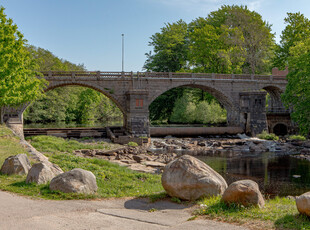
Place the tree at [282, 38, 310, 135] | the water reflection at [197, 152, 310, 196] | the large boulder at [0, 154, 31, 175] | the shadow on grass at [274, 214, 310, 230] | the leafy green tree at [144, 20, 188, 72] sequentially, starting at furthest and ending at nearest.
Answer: the leafy green tree at [144, 20, 188, 72], the tree at [282, 38, 310, 135], the water reflection at [197, 152, 310, 196], the large boulder at [0, 154, 31, 175], the shadow on grass at [274, 214, 310, 230]

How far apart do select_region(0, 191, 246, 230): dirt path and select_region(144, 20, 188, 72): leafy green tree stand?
1941 inches

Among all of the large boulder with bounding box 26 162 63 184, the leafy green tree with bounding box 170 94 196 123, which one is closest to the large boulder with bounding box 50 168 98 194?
the large boulder with bounding box 26 162 63 184

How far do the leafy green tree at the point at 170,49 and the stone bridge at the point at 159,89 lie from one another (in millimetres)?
14282

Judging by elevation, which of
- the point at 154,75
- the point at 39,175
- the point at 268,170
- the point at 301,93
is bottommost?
the point at 268,170

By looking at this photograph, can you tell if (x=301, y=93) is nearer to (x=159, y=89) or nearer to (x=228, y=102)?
(x=228, y=102)

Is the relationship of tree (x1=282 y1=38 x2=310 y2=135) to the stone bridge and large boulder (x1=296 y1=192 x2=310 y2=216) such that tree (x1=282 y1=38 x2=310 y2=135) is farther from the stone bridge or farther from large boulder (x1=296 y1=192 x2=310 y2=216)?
large boulder (x1=296 y1=192 x2=310 y2=216)

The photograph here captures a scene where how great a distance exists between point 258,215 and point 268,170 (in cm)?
1540

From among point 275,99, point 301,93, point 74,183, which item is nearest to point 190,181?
point 74,183

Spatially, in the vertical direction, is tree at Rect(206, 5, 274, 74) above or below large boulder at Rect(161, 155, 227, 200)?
above

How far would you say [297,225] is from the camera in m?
6.00

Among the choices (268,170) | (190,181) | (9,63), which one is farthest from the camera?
(9,63)

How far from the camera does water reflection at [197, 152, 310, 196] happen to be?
16234 mm

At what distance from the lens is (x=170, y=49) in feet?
184

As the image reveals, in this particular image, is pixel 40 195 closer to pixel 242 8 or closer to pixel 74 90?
pixel 242 8
